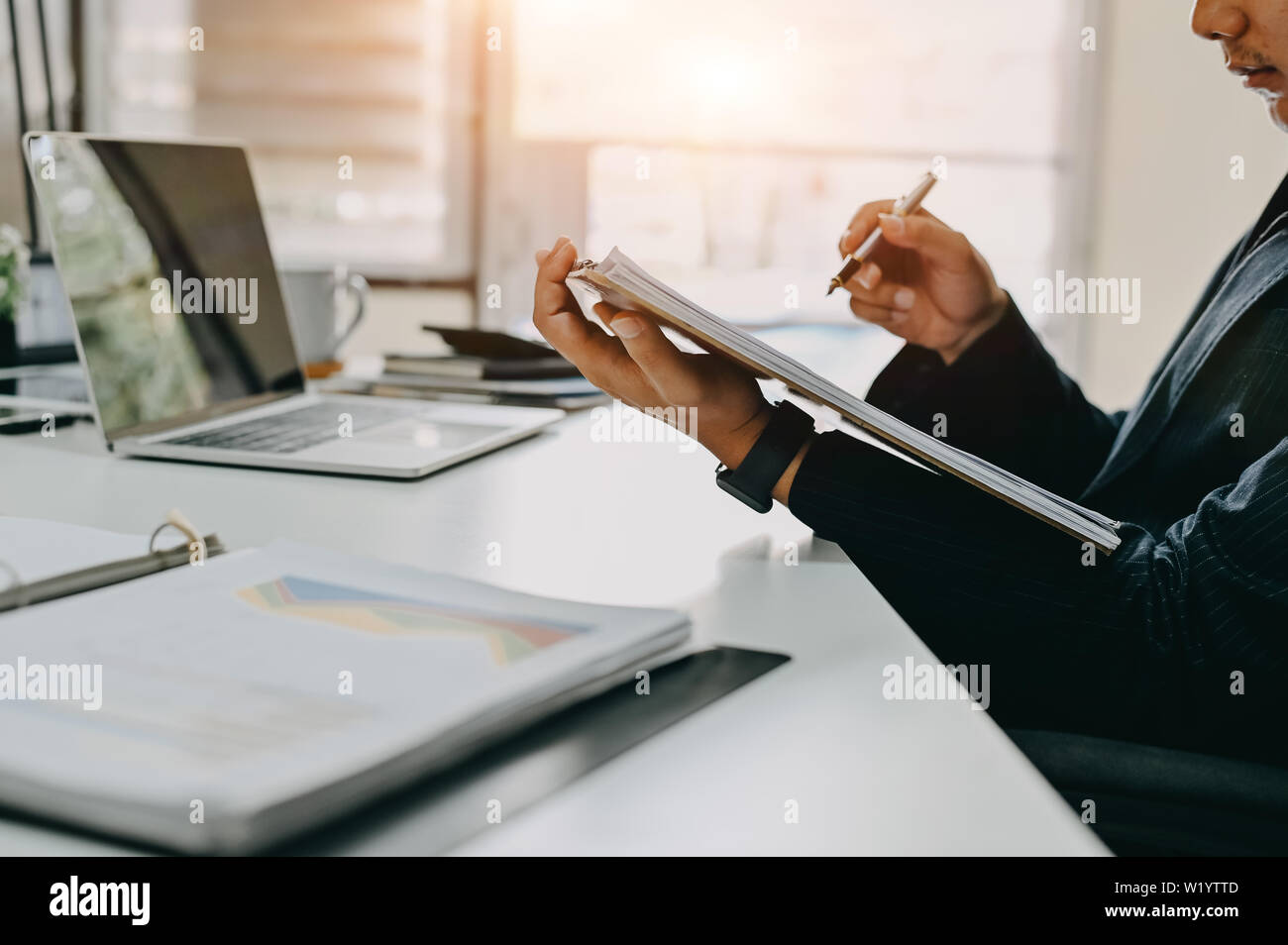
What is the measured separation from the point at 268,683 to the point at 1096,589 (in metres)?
0.48

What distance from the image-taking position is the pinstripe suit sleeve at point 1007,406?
1096mm

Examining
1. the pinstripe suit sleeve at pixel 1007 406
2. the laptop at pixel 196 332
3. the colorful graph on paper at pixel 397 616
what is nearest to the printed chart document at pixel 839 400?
the colorful graph on paper at pixel 397 616

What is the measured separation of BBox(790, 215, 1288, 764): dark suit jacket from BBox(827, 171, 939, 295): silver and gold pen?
30 cm

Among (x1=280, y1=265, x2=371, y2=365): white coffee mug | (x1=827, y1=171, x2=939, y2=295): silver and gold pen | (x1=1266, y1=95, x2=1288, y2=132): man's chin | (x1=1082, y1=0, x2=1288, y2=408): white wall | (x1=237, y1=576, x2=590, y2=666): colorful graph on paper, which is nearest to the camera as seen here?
(x1=237, y1=576, x2=590, y2=666): colorful graph on paper

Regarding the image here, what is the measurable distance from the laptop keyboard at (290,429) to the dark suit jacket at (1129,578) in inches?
19.3

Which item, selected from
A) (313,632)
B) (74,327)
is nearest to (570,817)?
(313,632)

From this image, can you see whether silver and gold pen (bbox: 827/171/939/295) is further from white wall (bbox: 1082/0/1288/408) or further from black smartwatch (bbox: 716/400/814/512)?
white wall (bbox: 1082/0/1288/408)

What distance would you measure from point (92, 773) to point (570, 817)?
0.15m

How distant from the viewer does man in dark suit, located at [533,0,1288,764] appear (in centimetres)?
68

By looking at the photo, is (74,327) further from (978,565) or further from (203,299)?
(978,565)

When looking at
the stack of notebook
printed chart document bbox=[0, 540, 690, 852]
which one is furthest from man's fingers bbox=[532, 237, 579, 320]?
the stack of notebook

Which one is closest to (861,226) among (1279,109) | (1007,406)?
(1007,406)

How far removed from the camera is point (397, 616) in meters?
0.53
